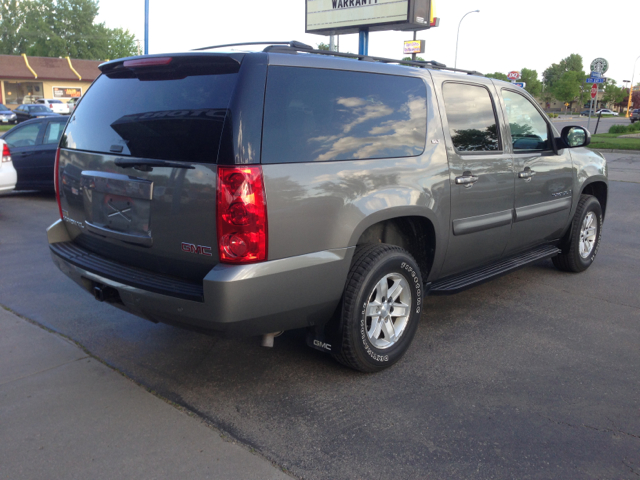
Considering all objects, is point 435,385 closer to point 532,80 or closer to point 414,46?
point 414,46

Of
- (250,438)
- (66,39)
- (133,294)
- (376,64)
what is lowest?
(250,438)

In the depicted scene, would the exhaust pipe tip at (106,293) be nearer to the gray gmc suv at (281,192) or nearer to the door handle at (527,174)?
the gray gmc suv at (281,192)

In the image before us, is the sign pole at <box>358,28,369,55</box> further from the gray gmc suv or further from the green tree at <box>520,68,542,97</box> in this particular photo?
the green tree at <box>520,68,542,97</box>

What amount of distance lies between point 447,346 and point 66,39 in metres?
80.3

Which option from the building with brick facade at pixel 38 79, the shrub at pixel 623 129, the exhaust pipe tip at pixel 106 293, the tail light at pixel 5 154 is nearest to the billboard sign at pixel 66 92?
the building with brick facade at pixel 38 79

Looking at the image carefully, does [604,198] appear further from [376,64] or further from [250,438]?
[250,438]

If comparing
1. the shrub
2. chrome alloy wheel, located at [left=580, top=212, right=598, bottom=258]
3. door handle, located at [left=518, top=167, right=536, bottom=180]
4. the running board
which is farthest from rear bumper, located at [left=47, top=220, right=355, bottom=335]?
the shrub

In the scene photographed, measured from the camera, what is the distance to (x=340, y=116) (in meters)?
3.35

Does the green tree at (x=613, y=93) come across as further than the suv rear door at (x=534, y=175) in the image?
Yes

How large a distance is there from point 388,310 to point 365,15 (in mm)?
22223

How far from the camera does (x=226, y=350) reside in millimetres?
3994

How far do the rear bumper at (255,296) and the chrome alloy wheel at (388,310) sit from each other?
37 centimetres

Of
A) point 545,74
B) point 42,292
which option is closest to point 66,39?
point 42,292

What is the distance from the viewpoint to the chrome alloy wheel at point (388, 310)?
143 inches
